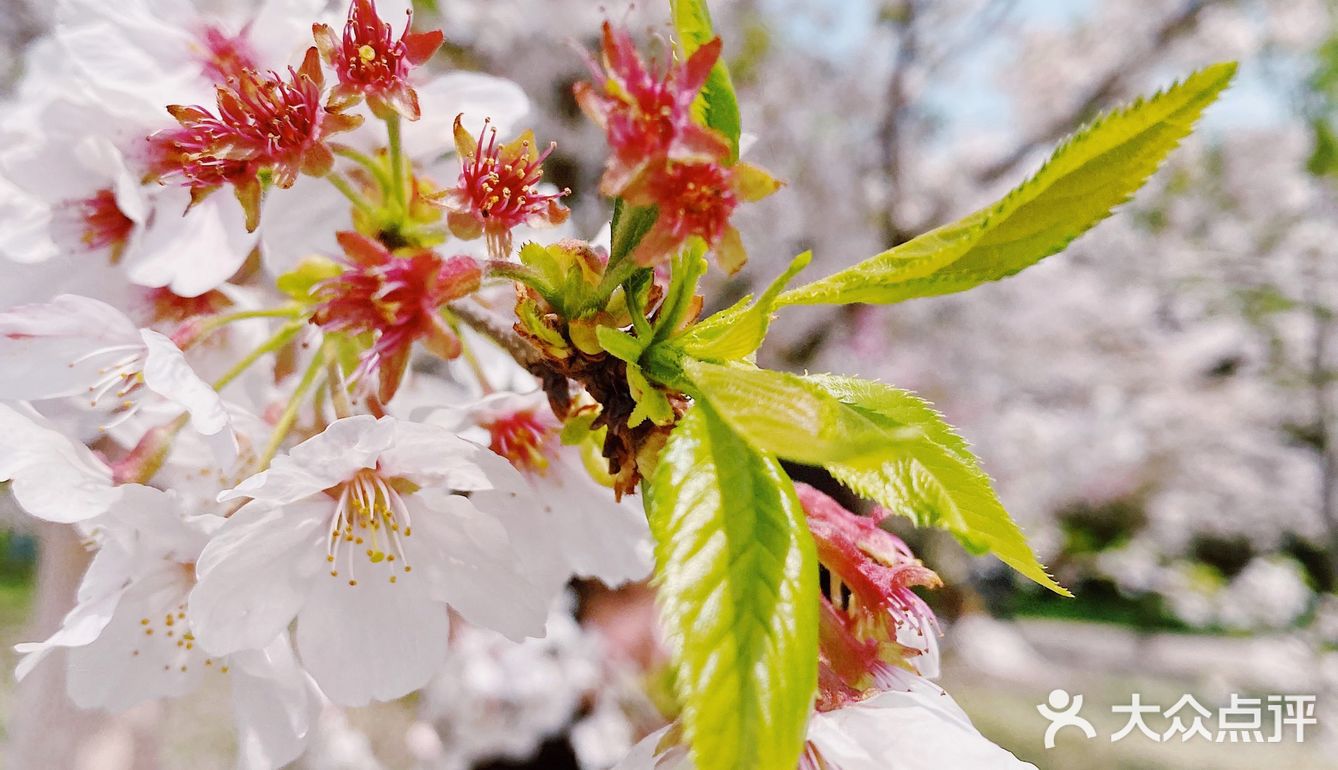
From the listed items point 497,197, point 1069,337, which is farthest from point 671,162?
point 1069,337

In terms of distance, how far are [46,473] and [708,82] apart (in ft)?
1.26

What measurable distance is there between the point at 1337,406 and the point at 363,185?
22.0 feet

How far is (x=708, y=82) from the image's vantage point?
404 mm

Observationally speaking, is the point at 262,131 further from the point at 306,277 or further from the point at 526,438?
the point at 526,438

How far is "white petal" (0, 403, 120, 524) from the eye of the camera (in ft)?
1.37

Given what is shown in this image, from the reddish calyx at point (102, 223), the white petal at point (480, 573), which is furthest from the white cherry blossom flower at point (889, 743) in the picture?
the reddish calyx at point (102, 223)

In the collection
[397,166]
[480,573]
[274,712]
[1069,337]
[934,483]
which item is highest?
[1069,337]

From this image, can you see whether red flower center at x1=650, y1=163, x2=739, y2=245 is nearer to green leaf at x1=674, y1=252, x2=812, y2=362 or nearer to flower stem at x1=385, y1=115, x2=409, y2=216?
green leaf at x1=674, y1=252, x2=812, y2=362

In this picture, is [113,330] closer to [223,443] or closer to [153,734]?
[223,443]

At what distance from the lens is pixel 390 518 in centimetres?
50

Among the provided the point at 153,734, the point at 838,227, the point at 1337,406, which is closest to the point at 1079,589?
the point at 1337,406

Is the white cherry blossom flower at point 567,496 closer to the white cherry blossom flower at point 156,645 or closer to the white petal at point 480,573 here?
the white petal at point 480,573

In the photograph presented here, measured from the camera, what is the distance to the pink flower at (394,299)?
0.41 metres

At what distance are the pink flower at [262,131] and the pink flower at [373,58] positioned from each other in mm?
11
